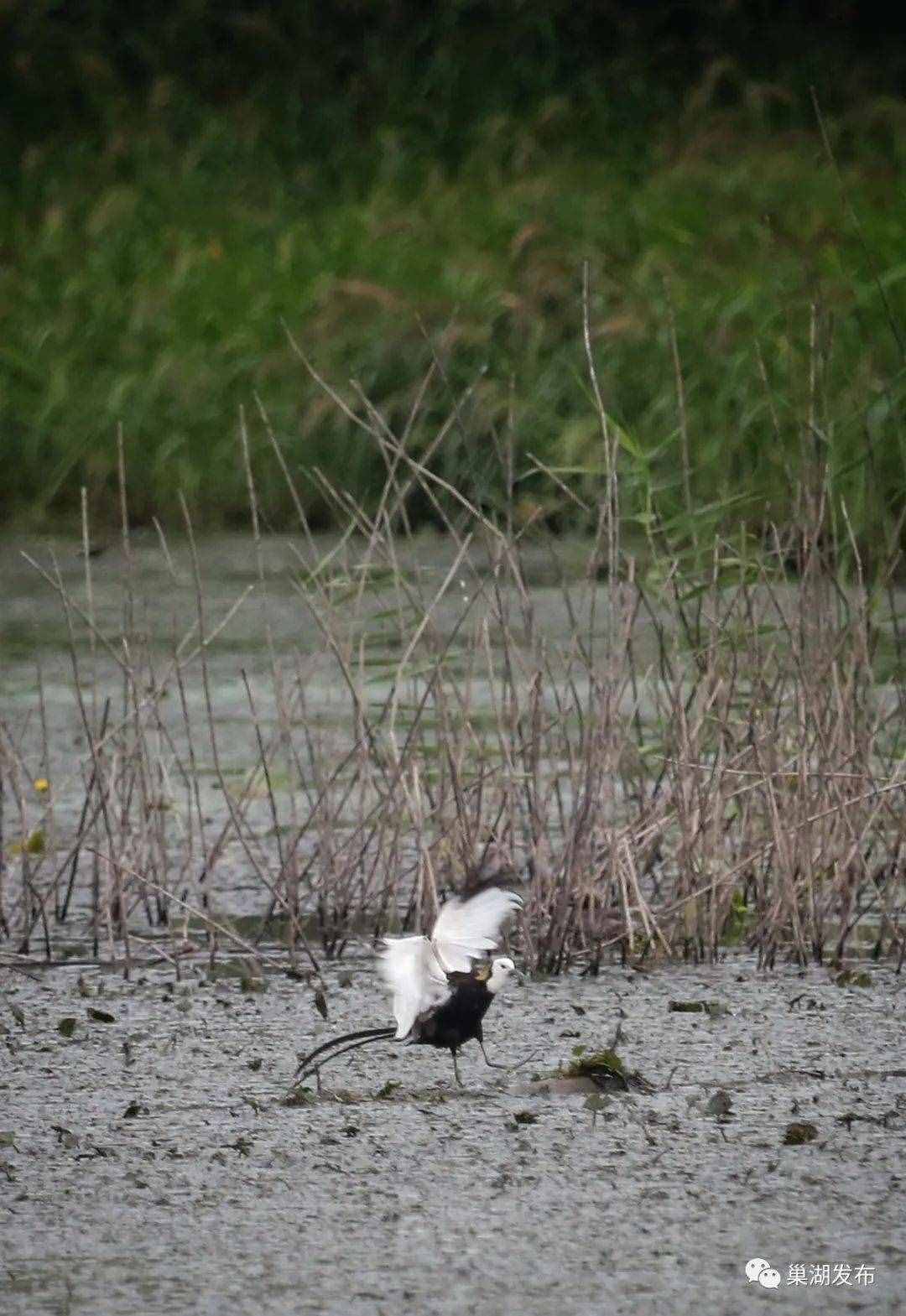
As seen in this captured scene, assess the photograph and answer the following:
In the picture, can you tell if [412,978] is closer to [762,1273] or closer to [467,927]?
[467,927]

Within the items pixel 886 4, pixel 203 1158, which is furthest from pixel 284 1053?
pixel 886 4

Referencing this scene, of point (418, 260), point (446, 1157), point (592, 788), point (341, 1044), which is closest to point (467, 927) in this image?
point (341, 1044)

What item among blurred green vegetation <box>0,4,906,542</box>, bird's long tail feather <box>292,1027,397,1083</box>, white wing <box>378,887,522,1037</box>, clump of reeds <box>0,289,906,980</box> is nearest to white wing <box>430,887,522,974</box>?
white wing <box>378,887,522,1037</box>

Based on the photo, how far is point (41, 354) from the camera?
35.7 feet

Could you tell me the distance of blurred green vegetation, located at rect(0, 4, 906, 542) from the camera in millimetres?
9086

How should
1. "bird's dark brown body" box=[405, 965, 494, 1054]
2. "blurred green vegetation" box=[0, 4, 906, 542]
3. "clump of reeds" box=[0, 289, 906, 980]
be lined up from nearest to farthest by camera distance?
"bird's dark brown body" box=[405, 965, 494, 1054] < "clump of reeds" box=[0, 289, 906, 980] < "blurred green vegetation" box=[0, 4, 906, 542]

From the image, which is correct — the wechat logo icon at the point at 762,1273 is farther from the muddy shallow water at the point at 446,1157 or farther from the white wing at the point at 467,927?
the white wing at the point at 467,927

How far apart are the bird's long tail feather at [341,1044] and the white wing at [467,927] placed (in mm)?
116

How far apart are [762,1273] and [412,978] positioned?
35.0 inches

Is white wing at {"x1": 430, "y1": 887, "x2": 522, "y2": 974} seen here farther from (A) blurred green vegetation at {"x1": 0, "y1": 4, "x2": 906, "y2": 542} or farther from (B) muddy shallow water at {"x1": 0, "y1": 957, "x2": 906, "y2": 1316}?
(A) blurred green vegetation at {"x1": 0, "y1": 4, "x2": 906, "y2": 542}

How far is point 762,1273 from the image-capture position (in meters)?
2.72

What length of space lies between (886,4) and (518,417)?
8163 mm

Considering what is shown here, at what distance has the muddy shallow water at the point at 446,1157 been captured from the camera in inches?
106

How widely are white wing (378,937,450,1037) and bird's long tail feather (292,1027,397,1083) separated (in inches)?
1.9
